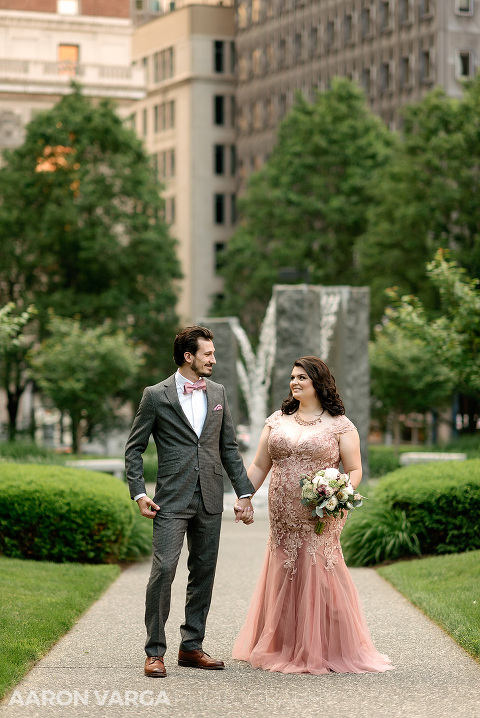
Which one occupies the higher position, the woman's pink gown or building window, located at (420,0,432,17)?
building window, located at (420,0,432,17)

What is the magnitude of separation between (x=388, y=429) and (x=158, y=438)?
112ft

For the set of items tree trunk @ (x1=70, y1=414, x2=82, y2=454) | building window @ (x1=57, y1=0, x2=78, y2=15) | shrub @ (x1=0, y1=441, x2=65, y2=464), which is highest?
building window @ (x1=57, y1=0, x2=78, y2=15)

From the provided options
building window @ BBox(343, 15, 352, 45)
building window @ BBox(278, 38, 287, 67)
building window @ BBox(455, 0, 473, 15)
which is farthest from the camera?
building window @ BBox(278, 38, 287, 67)

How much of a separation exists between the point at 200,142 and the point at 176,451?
75.6 m

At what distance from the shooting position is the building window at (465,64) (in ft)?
198

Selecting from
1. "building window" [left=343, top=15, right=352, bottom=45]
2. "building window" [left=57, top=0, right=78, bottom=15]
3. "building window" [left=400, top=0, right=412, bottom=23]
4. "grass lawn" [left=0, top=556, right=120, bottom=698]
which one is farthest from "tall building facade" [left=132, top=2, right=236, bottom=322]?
"grass lawn" [left=0, top=556, right=120, bottom=698]

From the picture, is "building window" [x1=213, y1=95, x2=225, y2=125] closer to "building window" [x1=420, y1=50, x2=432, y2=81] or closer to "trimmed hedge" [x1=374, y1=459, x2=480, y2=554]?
"building window" [x1=420, y1=50, x2=432, y2=81]

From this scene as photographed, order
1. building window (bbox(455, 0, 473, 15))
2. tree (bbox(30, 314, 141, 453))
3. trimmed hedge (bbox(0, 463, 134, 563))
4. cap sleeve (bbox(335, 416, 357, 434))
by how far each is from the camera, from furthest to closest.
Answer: building window (bbox(455, 0, 473, 15))
tree (bbox(30, 314, 141, 453))
trimmed hedge (bbox(0, 463, 134, 563))
cap sleeve (bbox(335, 416, 357, 434))

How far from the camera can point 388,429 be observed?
42469 mm

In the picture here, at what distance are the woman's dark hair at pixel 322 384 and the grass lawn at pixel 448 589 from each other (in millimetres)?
1793

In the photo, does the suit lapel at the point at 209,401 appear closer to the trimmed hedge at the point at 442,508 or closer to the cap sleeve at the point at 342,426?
the cap sleeve at the point at 342,426

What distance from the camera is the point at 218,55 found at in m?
83.8

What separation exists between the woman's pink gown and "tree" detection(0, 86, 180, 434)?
36.1m

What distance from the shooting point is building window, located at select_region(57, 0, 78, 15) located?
57812 mm
